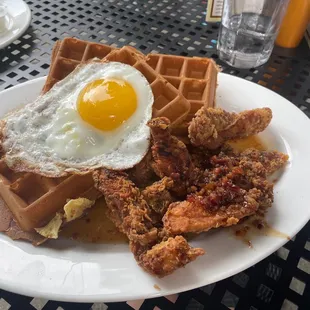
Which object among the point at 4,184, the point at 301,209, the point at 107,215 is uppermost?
the point at 301,209

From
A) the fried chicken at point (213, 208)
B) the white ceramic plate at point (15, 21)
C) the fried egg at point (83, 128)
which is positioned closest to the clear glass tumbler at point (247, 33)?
the fried egg at point (83, 128)

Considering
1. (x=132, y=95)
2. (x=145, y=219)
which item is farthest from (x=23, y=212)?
(x=132, y=95)

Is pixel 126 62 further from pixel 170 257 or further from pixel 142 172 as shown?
pixel 170 257

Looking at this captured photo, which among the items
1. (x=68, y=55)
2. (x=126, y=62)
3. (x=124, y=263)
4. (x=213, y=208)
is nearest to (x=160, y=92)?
(x=126, y=62)

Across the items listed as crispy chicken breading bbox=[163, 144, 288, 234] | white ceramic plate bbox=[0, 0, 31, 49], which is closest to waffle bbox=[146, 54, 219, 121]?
crispy chicken breading bbox=[163, 144, 288, 234]

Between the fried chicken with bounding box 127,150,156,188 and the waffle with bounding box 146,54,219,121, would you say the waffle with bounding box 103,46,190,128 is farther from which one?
the fried chicken with bounding box 127,150,156,188

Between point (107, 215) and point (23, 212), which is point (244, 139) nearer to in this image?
point (107, 215)

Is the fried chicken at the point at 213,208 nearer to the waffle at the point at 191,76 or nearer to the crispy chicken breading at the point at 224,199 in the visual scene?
the crispy chicken breading at the point at 224,199
